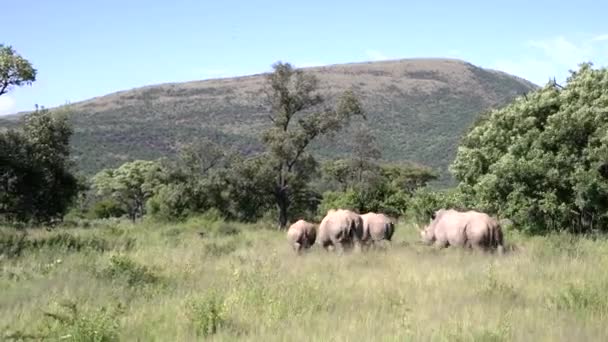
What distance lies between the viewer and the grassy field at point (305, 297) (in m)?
6.60

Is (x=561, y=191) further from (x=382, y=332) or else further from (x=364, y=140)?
(x=364, y=140)

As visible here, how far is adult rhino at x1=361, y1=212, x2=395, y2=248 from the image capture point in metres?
19.5

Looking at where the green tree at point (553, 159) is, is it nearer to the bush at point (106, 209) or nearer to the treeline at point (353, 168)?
the treeline at point (353, 168)

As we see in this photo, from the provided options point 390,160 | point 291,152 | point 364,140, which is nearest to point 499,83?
point 390,160

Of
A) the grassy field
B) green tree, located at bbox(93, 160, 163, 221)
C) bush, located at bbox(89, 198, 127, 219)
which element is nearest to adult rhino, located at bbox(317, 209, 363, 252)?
the grassy field

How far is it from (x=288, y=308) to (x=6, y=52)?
12930mm

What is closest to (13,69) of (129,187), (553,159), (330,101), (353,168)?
(553,159)

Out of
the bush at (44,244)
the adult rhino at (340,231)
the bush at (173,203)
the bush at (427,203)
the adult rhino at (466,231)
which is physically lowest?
the bush at (173,203)

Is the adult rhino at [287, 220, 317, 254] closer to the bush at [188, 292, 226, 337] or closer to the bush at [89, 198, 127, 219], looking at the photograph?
the bush at [188, 292, 226, 337]

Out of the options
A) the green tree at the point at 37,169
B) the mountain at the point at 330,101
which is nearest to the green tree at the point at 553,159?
the green tree at the point at 37,169

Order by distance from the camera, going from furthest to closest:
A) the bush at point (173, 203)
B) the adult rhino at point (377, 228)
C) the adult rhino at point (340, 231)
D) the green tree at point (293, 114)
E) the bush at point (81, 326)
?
the bush at point (173, 203) → the green tree at point (293, 114) → the adult rhino at point (377, 228) → the adult rhino at point (340, 231) → the bush at point (81, 326)

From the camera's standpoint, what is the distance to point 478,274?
35.4ft

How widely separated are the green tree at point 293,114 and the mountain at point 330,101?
46.3 m

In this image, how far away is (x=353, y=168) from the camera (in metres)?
50.3
